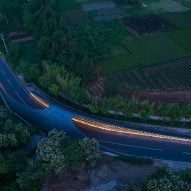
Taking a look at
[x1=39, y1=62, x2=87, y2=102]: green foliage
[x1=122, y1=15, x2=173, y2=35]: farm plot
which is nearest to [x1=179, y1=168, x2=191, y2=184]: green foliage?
[x1=39, y1=62, x2=87, y2=102]: green foliage

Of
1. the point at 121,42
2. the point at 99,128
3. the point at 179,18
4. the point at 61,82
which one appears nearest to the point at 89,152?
the point at 99,128

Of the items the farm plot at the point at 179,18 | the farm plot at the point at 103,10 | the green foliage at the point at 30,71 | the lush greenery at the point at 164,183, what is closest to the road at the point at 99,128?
the green foliage at the point at 30,71

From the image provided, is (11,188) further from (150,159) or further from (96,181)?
(150,159)

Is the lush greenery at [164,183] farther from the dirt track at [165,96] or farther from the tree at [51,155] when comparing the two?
the dirt track at [165,96]

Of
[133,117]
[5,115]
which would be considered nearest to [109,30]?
[133,117]

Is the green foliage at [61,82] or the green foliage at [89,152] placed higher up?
the green foliage at [61,82]

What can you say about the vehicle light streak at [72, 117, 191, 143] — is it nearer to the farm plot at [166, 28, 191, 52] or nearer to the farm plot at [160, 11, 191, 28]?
the farm plot at [166, 28, 191, 52]

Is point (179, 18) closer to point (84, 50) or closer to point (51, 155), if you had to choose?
point (84, 50)
